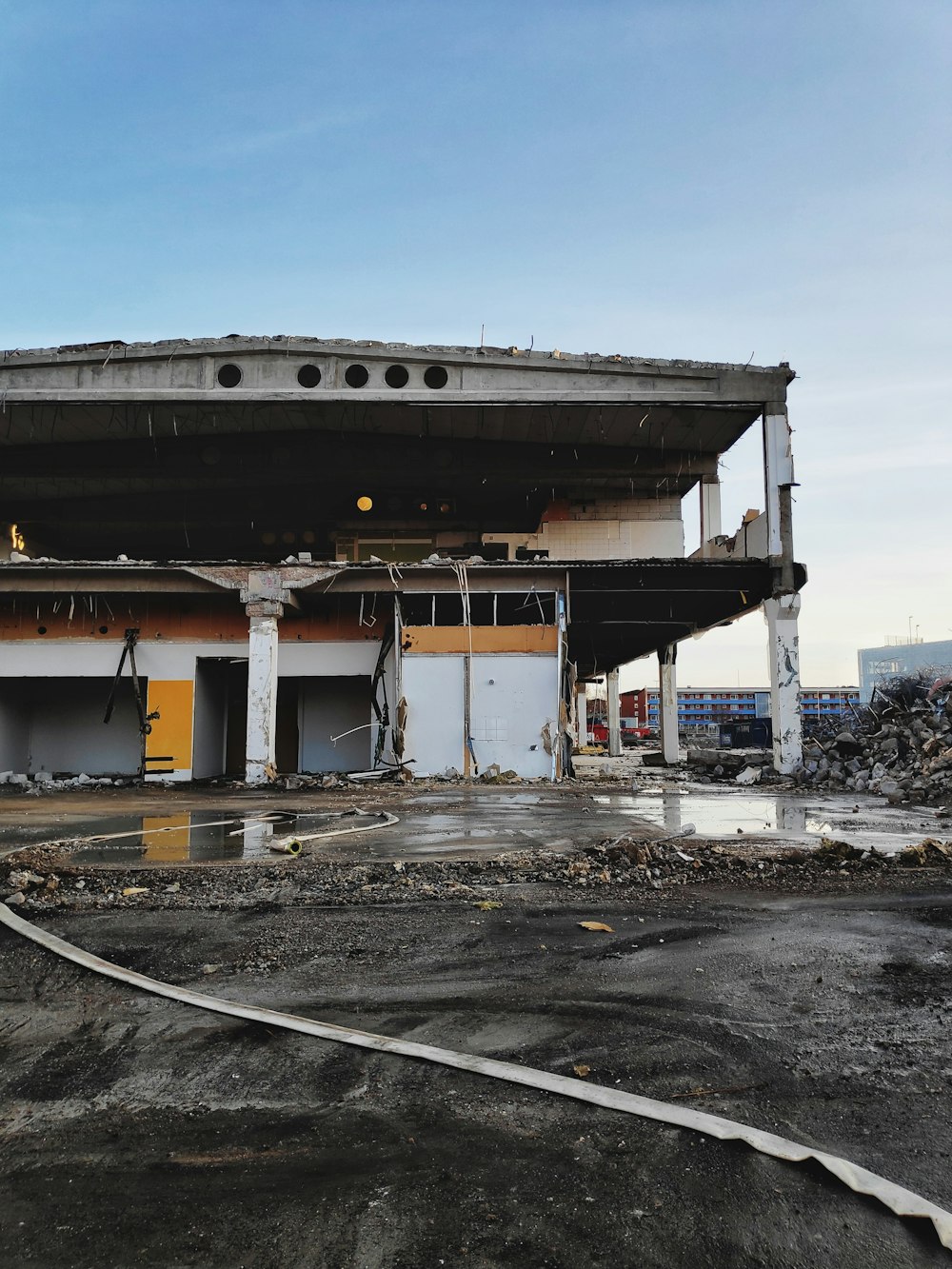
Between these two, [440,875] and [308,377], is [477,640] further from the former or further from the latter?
[440,875]

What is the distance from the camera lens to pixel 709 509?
19922 mm

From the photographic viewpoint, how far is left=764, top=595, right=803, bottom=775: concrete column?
16.5 meters

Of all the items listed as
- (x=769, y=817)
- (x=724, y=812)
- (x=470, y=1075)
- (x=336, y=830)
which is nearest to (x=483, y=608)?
(x=724, y=812)

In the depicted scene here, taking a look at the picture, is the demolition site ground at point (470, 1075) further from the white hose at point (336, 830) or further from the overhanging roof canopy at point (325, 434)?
the overhanging roof canopy at point (325, 434)

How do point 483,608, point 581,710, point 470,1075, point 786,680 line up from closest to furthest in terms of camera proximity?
1. point 470,1075
2. point 786,680
3. point 483,608
4. point 581,710

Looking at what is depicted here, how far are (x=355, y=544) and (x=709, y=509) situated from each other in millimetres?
9433

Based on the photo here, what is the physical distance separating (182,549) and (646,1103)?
2233cm

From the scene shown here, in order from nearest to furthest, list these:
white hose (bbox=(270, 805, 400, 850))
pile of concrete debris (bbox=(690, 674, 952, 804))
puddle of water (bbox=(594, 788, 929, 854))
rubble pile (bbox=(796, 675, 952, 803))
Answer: white hose (bbox=(270, 805, 400, 850)) < puddle of water (bbox=(594, 788, 929, 854)) < rubble pile (bbox=(796, 675, 952, 803)) < pile of concrete debris (bbox=(690, 674, 952, 804))

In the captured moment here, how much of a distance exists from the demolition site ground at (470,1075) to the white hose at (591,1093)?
1.3 inches

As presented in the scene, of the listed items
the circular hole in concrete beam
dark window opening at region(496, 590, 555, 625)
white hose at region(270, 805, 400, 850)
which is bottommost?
white hose at region(270, 805, 400, 850)

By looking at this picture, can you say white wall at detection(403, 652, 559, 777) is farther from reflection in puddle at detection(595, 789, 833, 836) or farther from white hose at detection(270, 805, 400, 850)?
white hose at detection(270, 805, 400, 850)

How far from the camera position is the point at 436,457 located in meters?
20.1

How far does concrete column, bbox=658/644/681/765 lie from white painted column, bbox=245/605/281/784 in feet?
40.9

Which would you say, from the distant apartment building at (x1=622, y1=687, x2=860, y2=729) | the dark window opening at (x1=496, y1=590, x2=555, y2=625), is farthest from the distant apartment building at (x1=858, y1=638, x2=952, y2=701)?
the dark window opening at (x1=496, y1=590, x2=555, y2=625)
